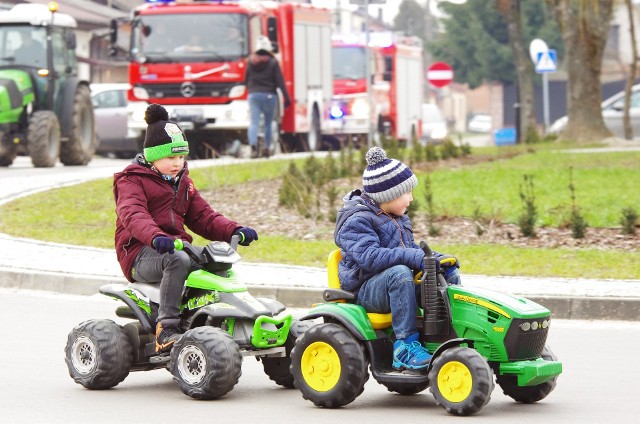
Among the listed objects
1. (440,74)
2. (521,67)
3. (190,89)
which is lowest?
(190,89)

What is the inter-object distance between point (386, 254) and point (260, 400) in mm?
1084

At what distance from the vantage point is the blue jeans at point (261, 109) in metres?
27.8

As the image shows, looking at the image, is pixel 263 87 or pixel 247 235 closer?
pixel 247 235

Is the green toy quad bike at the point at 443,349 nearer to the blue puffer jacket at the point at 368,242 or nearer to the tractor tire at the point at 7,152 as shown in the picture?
the blue puffer jacket at the point at 368,242

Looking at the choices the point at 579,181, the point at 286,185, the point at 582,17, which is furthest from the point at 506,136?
the point at 286,185

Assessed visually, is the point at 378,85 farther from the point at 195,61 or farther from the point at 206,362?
the point at 206,362

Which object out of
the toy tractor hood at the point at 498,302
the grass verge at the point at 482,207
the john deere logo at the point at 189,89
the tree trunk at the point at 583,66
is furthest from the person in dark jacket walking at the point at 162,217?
the tree trunk at the point at 583,66

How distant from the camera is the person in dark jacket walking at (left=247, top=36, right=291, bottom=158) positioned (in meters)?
27.8

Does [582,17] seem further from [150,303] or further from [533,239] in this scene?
[150,303]

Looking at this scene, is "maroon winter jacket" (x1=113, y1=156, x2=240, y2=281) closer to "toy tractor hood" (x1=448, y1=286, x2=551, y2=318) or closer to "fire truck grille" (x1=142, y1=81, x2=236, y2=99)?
"toy tractor hood" (x1=448, y1=286, x2=551, y2=318)

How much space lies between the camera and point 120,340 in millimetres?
8711

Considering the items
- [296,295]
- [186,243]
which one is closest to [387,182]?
[186,243]

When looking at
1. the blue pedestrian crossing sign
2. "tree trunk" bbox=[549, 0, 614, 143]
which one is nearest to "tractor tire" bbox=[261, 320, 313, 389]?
"tree trunk" bbox=[549, 0, 614, 143]

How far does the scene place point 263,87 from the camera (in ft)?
92.0
